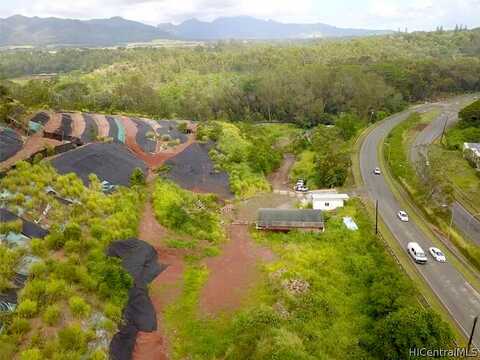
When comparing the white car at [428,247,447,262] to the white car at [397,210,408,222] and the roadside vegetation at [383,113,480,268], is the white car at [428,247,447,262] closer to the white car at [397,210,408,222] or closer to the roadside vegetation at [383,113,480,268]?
the roadside vegetation at [383,113,480,268]

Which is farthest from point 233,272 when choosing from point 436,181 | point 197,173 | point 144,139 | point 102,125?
point 102,125

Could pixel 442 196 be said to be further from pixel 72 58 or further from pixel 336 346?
pixel 72 58

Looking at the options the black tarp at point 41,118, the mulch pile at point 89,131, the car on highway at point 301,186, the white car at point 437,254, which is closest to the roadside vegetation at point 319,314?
the white car at point 437,254

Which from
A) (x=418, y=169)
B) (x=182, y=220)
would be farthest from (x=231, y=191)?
(x=418, y=169)

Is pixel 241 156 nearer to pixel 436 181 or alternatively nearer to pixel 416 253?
pixel 436 181

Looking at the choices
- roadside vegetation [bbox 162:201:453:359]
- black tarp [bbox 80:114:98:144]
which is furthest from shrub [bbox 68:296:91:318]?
black tarp [bbox 80:114:98:144]

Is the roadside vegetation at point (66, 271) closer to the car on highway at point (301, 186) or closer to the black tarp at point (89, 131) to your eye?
the black tarp at point (89, 131)
